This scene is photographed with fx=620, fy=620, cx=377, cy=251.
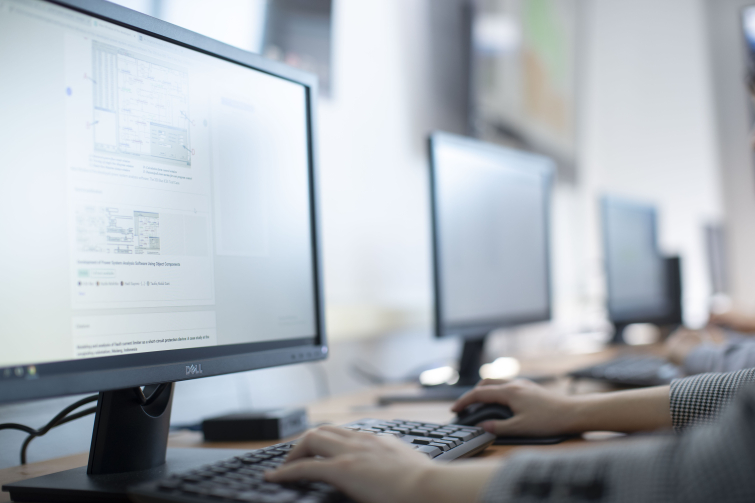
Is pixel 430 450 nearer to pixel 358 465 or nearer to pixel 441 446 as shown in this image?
pixel 441 446

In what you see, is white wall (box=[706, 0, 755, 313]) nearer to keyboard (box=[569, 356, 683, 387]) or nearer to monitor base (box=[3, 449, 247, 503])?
keyboard (box=[569, 356, 683, 387])

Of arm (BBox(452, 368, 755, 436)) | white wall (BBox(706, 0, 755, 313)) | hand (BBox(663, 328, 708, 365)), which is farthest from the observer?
white wall (BBox(706, 0, 755, 313))

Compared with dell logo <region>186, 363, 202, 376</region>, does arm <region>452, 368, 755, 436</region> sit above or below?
below

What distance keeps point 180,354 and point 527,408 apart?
1.34ft

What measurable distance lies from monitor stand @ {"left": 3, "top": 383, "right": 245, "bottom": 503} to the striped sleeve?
521 mm

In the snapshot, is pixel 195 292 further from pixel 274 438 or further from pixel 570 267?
pixel 570 267

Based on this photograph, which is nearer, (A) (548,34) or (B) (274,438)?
(B) (274,438)

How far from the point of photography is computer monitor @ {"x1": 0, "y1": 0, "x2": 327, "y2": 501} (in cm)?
51

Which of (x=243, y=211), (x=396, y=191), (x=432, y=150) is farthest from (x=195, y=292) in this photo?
(x=396, y=191)

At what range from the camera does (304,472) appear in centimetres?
47

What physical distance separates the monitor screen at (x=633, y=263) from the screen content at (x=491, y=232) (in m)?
0.60

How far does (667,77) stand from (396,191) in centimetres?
280

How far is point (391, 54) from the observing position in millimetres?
1523

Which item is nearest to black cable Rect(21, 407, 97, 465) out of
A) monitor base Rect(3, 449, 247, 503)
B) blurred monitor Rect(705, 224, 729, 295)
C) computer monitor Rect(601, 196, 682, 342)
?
monitor base Rect(3, 449, 247, 503)
